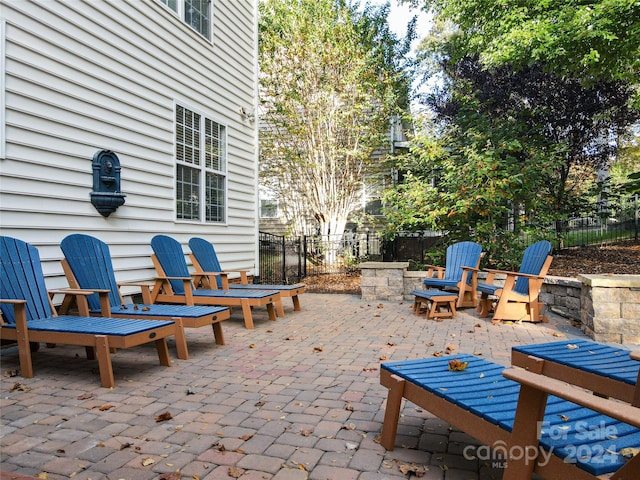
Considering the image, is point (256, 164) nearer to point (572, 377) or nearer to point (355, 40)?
point (355, 40)

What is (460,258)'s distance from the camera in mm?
7023

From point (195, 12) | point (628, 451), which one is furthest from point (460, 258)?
point (195, 12)

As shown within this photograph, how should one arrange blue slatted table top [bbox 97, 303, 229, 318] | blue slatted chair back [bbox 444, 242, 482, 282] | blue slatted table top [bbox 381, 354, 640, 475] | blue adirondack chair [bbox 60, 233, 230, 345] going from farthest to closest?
blue slatted chair back [bbox 444, 242, 482, 282], blue adirondack chair [bbox 60, 233, 230, 345], blue slatted table top [bbox 97, 303, 229, 318], blue slatted table top [bbox 381, 354, 640, 475]

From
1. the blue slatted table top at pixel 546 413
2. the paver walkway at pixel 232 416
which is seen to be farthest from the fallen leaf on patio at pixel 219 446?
the blue slatted table top at pixel 546 413

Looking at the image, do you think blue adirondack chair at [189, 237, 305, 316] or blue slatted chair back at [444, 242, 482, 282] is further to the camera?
blue slatted chair back at [444, 242, 482, 282]

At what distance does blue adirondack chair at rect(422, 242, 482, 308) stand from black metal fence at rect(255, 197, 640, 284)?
4.01 m

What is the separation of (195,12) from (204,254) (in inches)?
163

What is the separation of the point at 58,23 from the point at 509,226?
846cm

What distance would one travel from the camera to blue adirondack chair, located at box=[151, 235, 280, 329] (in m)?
5.40

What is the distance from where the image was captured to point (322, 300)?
811 centimetres

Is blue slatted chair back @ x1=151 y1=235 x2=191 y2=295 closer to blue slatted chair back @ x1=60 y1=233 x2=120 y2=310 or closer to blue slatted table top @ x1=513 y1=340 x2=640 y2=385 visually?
blue slatted chair back @ x1=60 y1=233 x2=120 y2=310

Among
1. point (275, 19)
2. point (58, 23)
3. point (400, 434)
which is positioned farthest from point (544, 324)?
point (275, 19)

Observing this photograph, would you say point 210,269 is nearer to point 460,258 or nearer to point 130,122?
point 130,122

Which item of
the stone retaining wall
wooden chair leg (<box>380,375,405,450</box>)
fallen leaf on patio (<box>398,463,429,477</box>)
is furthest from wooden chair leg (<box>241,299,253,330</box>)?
the stone retaining wall
